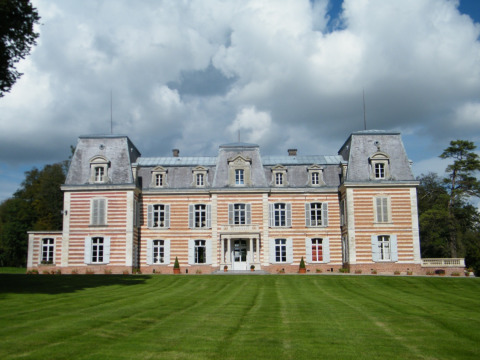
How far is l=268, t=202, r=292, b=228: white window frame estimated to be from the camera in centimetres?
3891

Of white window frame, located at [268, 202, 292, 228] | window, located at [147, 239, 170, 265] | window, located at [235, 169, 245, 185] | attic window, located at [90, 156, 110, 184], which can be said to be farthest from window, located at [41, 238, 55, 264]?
white window frame, located at [268, 202, 292, 228]

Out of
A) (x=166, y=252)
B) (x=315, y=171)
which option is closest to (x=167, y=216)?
(x=166, y=252)

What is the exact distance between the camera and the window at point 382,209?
3734 cm

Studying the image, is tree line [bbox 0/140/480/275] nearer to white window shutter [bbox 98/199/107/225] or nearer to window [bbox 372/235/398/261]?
window [bbox 372/235/398/261]

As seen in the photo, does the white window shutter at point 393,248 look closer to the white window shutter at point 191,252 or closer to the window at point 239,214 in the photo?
the window at point 239,214

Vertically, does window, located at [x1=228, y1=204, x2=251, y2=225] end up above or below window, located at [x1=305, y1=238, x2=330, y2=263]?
above

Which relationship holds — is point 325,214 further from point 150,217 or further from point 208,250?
point 150,217

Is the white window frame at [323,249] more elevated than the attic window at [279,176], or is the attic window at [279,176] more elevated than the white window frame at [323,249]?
the attic window at [279,176]

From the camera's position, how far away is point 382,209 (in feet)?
123

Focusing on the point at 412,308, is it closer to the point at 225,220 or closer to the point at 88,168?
the point at 225,220

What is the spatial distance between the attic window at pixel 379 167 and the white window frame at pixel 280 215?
A: 6.63 metres

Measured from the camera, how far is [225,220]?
127ft

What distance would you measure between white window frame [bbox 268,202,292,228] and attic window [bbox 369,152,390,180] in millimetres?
6629

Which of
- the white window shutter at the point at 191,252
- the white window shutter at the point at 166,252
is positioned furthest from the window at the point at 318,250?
the white window shutter at the point at 166,252
